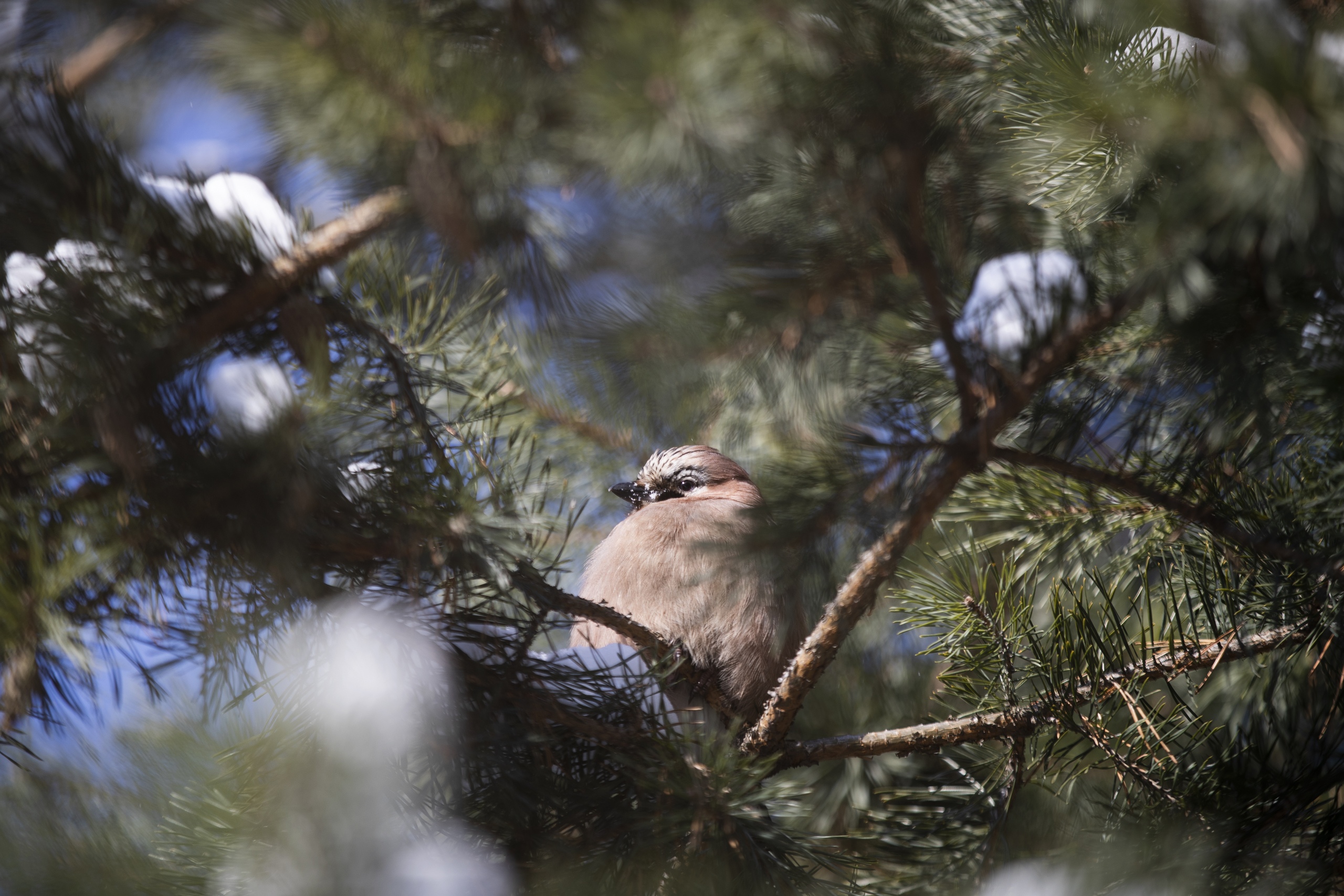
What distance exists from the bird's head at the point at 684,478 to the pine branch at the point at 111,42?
2.35 metres

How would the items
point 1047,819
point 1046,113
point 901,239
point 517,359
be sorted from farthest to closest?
1. point 517,359
2. point 1047,819
3. point 1046,113
4. point 901,239

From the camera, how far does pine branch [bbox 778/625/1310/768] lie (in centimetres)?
137

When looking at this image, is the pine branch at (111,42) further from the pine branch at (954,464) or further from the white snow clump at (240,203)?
the pine branch at (954,464)

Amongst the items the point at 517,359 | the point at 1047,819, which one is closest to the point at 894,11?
the point at 517,359

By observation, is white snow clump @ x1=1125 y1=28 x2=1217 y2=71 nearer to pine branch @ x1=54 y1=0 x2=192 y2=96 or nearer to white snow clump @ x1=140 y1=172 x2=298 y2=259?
white snow clump @ x1=140 y1=172 x2=298 y2=259

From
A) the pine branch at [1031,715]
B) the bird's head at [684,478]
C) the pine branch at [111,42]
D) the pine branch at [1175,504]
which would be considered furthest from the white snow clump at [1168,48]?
the pine branch at [111,42]

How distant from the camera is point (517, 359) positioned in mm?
2492

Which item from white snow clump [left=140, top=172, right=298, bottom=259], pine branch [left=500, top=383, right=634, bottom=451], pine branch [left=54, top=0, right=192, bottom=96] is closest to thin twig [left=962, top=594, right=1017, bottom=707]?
white snow clump [left=140, top=172, right=298, bottom=259]

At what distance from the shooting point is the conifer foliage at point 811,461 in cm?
96

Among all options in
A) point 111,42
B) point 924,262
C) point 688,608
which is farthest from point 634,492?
point 111,42

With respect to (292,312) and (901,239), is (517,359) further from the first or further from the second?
(901,239)

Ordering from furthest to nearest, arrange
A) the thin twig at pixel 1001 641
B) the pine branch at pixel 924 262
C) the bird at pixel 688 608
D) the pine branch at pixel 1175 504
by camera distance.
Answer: the bird at pixel 688 608, the thin twig at pixel 1001 641, the pine branch at pixel 1175 504, the pine branch at pixel 924 262

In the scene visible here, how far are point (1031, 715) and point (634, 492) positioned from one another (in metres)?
1.49

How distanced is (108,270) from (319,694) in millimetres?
593
